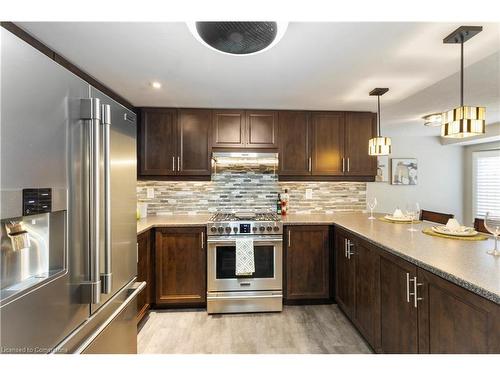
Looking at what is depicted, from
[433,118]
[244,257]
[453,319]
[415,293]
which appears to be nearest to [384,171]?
[433,118]

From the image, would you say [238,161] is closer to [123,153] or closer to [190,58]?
[190,58]

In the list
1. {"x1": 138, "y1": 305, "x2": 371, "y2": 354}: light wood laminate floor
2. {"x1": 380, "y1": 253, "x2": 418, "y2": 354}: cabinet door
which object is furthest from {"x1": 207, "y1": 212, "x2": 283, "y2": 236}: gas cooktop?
{"x1": 380, "y1": 253, "x2": 418, "y2": 354}: cabinet door

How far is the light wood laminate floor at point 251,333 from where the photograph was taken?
1.95 meters

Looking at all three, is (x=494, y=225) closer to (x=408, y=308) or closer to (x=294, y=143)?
(x=408, y=308)

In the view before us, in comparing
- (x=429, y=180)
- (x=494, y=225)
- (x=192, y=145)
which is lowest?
(x=494, y=225)

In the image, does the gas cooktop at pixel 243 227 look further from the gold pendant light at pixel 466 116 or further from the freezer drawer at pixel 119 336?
the gold pendant light at pixel 466 116

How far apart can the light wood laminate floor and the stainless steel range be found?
0.11 meters

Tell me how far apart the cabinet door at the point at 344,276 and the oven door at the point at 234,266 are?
1.98ft

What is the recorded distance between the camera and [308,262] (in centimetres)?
267

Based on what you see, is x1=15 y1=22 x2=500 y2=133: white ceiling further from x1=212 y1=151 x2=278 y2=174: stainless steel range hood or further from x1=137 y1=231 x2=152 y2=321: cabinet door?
x1=137 y1=231 x2=152 y2=321: cabinet door

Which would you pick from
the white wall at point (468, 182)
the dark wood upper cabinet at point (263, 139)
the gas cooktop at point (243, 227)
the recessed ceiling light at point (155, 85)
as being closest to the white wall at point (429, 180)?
the white wall at point (468, 182)

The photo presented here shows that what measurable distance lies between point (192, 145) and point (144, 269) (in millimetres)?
1459

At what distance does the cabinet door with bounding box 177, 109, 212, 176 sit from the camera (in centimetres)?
289

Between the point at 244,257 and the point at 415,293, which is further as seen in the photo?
the point at 244,257
